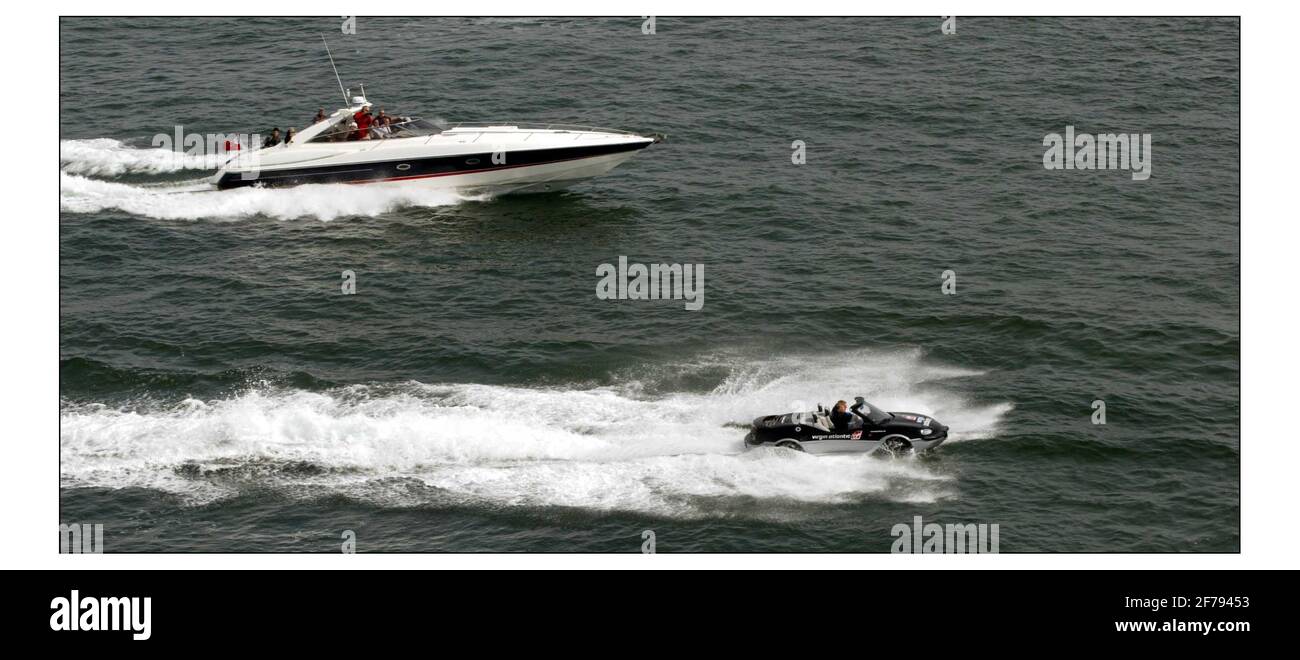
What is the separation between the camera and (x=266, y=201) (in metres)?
59.3

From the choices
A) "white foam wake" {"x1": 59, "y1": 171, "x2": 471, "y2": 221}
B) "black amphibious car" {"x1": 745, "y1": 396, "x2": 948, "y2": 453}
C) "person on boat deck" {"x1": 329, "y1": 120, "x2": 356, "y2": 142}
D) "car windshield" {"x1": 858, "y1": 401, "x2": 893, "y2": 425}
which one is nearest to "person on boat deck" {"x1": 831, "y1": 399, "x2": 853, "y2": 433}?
"black amphibious car" {"x1": 745, "y1": 396, "x2": 948, "y2": 453}

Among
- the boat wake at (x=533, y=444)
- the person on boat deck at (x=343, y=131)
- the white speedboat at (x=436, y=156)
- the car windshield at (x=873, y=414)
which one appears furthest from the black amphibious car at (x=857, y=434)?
the person on boat deck at (x=343, y=131)

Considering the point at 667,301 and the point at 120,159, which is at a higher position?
the point at 120,159

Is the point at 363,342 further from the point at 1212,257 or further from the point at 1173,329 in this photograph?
the point at 1212,257

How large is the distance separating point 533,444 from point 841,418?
8.72 meters

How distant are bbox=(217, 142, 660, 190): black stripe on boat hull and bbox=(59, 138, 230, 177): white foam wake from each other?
420cm

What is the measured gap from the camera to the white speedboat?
5825 cm

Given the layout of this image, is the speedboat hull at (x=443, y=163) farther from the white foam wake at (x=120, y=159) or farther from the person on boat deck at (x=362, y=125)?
the white foam wake at (x=120, y=159)

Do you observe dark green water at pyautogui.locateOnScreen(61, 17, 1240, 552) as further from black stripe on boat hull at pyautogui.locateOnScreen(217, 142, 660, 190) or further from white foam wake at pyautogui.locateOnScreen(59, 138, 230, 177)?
black stripe on boat hull at pyautogui.locateOnScreen(217, 142, 660, 190)

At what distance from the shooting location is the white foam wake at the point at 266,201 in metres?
58.8

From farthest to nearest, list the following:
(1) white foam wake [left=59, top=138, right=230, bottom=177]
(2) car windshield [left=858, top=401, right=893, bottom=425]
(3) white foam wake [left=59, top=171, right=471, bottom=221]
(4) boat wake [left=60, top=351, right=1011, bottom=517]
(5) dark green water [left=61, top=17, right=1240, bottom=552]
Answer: (1) white foam wake [left=59, top=138, right=230, bottom=177], (3) white foam wake [left=59, top=171, right=471, bottom=221], (2) car windshield [left=858, top=401, right=893, bottom=425], (4) boat wake [left=60, top=351, right=1011, bottom=517], (5) dark green water [left=61, top=17, right=1240, bottom=552]

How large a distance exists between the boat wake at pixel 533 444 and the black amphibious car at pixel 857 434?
1.24 feet

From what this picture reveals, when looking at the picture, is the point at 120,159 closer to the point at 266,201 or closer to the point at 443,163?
the point at 266,201

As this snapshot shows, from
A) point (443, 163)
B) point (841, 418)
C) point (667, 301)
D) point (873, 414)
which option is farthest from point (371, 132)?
point (873, 414)
